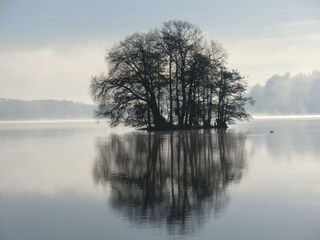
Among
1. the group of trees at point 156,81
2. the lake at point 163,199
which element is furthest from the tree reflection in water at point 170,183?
the group of trees at point 156,81

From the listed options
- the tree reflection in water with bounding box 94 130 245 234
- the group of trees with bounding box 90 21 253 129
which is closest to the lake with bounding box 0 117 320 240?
the tree reflection in water with bounding box 94 130 245 234

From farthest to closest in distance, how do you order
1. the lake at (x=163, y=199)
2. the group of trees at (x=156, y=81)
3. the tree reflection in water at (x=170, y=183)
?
the group of trees at (x=156, y=81)
the tree reflection in water at (x=170, y=183)
the lake at (x=163, y=199)

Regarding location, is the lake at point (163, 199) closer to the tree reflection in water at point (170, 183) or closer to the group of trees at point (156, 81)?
the tree reflection in water at point (170, 183)

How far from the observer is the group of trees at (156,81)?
Answer: 60.5 metres

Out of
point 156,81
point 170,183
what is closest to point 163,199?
point 170,183

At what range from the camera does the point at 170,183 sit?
17078 millimetres

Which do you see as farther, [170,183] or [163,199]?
[170,183]

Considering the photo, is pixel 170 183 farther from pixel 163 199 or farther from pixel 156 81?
pixel 156 81

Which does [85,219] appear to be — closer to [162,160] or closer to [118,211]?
[118,211]

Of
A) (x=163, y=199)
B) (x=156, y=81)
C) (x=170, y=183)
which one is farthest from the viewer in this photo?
(x=156, y=81)

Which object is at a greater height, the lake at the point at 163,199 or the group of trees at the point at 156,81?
the group of trees at the point at 156,81

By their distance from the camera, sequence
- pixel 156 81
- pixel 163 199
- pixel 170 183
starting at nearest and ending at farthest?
1. pixel 163 199
2. pixel 170 183
3. pixel 156 81

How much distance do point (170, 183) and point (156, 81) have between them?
45.9m

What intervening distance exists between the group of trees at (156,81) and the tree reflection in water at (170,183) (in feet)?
106
